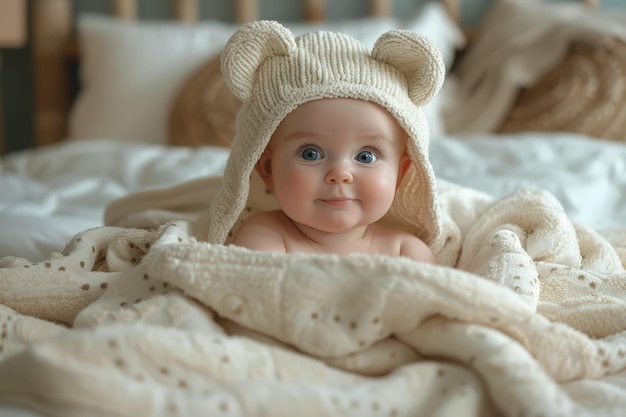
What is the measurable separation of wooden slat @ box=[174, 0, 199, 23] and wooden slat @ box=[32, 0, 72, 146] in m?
0.36

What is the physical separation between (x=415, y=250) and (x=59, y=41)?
1850 millimetres

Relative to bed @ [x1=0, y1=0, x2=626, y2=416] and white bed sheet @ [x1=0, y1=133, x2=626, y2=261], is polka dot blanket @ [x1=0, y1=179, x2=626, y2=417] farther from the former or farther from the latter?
white bed sheet @ [x1=0, y1=133, x2=626, y2=261]

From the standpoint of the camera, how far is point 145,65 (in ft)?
7.09

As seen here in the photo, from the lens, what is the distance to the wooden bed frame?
242 centimetres

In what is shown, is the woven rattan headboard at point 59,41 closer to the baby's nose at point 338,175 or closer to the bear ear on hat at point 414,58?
the bear ear on hat at point 414,58

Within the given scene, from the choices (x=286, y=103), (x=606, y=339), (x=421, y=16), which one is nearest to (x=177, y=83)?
(x=421, y=16)

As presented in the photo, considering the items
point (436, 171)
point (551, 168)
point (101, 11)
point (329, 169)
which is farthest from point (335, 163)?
point (101, 11)

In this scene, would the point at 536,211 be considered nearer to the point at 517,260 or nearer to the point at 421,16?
the point at 517,260

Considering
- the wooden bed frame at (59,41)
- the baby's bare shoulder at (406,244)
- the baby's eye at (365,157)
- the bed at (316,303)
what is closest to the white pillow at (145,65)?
the wooden bed frame at (59,41)

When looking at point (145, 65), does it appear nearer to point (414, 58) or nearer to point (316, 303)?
point (414, 58)

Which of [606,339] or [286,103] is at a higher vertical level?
[286,103]

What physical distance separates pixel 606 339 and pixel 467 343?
0.18 meters

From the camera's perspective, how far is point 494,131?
2078 mm

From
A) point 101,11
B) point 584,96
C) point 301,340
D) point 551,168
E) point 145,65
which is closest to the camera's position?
point 301,340
